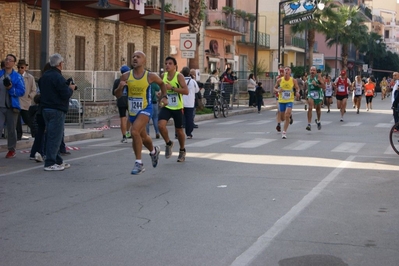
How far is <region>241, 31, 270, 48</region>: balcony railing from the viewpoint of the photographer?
57344mm

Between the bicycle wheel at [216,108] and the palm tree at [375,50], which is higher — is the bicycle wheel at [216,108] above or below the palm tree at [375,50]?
below

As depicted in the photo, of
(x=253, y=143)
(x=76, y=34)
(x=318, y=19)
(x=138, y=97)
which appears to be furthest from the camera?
(x=318, y=19)

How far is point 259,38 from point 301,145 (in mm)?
45569

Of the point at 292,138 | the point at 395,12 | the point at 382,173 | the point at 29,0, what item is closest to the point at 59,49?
the point at 29,0

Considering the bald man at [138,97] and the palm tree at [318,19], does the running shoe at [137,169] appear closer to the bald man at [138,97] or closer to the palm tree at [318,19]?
the bald man at [138,97]

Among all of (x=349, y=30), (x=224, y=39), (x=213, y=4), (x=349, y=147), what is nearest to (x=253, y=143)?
(x=349, y=147)

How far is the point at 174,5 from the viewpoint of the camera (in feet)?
123

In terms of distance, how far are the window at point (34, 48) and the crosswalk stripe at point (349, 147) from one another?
13.9m

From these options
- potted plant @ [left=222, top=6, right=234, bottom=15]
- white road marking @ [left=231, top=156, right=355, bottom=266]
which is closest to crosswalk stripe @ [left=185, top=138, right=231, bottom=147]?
white road marking @ [left=231, top=156, right=355, bottom=266]

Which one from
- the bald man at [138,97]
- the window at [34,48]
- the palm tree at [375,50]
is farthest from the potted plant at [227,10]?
the palm tree at [375,50]

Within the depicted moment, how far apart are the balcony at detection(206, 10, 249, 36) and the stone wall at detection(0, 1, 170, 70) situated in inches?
382

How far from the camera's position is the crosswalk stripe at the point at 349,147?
15.8m

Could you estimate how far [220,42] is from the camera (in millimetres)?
51438

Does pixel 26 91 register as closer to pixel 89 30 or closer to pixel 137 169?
pixel 137 169
